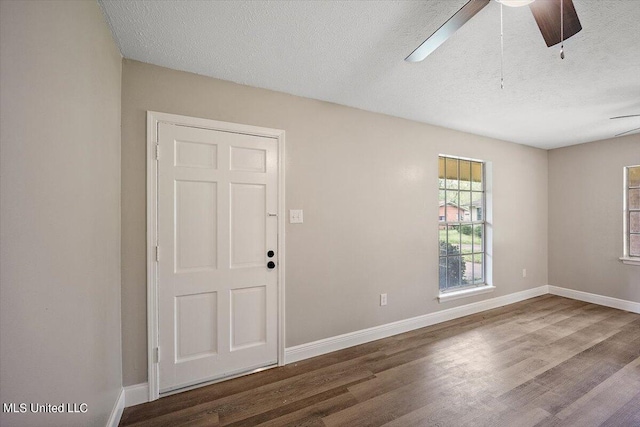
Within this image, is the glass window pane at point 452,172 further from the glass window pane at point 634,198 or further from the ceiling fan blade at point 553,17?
the glass window pane at point 634,198

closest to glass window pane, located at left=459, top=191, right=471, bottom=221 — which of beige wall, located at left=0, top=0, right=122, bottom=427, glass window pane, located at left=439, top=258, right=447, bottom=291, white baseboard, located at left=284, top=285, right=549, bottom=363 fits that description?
glass window pane, located at left=439, top=258, right=447, bottom=291

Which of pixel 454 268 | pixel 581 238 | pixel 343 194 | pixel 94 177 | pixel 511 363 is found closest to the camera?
pixel 94 177

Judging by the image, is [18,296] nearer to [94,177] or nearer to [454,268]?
[94,177]

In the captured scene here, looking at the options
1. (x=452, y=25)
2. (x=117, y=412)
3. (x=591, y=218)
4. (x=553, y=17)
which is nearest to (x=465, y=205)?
(x=591, y=218)

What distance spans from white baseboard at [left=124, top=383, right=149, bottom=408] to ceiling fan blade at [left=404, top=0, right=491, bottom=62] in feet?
9.48

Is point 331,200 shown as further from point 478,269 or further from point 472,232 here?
point 478,269

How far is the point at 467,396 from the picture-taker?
6.13 ft

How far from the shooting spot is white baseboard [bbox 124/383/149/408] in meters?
1.78

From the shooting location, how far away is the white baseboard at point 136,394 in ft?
5.83

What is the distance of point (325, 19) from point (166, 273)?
2.02 m

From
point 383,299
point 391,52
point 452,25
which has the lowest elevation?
point 383,299

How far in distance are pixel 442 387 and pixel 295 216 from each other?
72.2 inches

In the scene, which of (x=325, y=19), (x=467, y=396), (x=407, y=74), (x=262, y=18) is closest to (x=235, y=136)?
(x=262, y=18)
